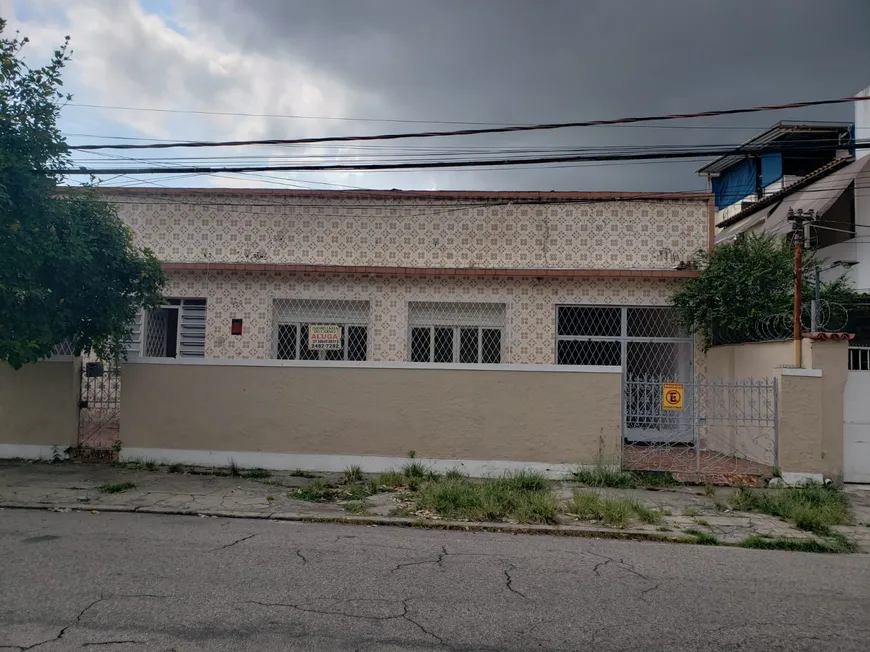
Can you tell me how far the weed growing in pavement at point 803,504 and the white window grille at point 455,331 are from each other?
232 inches

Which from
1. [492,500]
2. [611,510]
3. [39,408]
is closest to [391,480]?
[492,500]

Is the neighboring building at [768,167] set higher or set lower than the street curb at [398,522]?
higher

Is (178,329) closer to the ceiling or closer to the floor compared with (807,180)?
closer to the floor

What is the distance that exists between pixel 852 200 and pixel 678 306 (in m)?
7.08

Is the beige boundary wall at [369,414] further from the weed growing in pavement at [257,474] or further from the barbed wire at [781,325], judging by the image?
the barbed wire at [781,325]

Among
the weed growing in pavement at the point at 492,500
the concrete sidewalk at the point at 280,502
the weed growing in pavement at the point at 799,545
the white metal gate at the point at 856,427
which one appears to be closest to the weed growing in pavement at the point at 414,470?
the weed growing in pavement at the point at 492,500

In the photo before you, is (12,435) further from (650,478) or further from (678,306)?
(678,306)

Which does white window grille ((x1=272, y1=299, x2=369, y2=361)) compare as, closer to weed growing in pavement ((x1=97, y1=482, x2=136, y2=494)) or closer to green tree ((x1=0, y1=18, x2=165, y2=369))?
green tree ((x1=0, y1=18, x2=165, y2=369))

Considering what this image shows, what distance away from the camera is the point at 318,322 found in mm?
14156

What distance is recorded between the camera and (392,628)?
4484mm

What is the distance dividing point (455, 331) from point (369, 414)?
3750mm

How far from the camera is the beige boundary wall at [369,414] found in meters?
10.8

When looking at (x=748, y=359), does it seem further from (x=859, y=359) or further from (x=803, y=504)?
(x=803, y=504)

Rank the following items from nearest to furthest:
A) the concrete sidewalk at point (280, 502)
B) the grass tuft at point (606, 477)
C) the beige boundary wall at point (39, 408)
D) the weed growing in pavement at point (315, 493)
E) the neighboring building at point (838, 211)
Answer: the concrete sidewalk at point (280, 502), the weed growing in pavement at point (315, 493), the grass tuft at point (606, 477), the beige boundary wall at point (39, 408), the neighboring building at point (838, 211)
